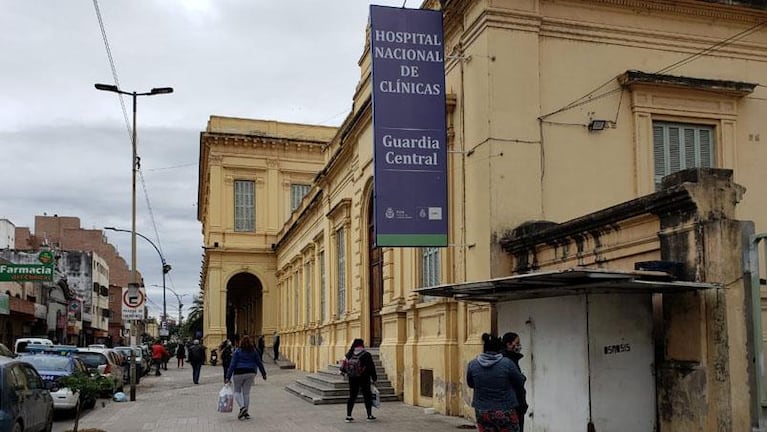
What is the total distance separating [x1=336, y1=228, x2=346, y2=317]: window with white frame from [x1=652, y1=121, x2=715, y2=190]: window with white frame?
41.3 ft

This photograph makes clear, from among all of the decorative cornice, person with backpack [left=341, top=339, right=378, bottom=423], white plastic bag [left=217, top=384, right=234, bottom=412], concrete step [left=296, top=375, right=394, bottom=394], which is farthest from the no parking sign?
the decorative cornice

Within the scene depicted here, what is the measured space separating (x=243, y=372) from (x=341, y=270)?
36.0ft

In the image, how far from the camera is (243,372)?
55.4ft

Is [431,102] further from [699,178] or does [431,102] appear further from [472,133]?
[699,178]

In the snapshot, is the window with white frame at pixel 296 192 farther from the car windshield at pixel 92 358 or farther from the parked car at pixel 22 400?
the parked car at pixel 22 400

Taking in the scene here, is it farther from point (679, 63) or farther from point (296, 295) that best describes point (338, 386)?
point (296, 295)

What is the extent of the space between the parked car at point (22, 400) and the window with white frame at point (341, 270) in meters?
13.3

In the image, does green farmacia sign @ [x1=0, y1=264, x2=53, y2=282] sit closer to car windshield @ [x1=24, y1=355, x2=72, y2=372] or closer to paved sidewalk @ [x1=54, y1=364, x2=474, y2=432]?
paved sidewalk @ [x1=54, y1=364, x2=474, y2=432]

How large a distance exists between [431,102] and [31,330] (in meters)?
47.3

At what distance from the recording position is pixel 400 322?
62.5 feet

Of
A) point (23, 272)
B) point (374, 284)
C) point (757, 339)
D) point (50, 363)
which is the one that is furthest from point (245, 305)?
point (757, 339)

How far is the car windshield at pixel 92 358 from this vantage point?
24288mm

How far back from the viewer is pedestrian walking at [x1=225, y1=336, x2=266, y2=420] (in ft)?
54.9

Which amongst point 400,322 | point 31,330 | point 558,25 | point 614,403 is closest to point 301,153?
point 31,330
